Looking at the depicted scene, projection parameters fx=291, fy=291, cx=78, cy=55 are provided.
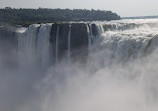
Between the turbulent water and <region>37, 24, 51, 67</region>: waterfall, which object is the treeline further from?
<region>37, 24, 51, 67</region>: waterfall

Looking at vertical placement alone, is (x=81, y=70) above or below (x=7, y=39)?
below

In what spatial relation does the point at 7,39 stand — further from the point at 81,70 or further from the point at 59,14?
the point at 59,14

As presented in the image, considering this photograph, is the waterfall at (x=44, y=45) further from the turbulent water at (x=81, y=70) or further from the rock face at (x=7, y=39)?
the rock face at (x=7, y=39)

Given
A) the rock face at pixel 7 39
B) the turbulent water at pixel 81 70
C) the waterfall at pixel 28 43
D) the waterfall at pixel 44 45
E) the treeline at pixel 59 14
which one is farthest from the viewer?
the treeline at pixel 59 14

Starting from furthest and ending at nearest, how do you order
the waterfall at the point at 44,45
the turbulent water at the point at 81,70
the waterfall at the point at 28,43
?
the waterfall at the point at 28,43 < the waterfall at the point at 44,45 < the turbulent water at the point at 81,70

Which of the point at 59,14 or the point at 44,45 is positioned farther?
the point at 59,14

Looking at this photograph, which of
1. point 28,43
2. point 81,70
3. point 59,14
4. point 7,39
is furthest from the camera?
point 59,14

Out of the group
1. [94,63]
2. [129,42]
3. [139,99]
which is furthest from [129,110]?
[94,63]

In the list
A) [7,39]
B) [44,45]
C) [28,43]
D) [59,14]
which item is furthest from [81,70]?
[59,14]

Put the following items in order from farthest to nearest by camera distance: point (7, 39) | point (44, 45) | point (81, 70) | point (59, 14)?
point (59, 14)
point (7, 39)
point (44, 45)
point (81, 70)

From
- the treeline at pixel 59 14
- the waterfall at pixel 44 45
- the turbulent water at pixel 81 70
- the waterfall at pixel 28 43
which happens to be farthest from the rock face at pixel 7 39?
the treeline at pixel 59 14
